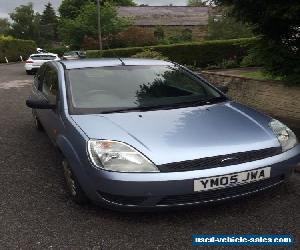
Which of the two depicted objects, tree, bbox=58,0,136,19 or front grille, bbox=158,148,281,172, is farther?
tree, bbox=58,0,136,19

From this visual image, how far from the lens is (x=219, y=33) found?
31.2m

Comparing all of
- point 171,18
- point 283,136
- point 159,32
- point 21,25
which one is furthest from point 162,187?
point 21,25

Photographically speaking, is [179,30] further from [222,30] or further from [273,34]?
[273,34]

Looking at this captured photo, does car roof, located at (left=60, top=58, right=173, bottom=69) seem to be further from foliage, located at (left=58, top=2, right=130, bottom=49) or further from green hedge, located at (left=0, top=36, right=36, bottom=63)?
foliage, located at (left=58, top=2, right=130, bottom=49)

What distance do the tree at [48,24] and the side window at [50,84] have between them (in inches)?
3393

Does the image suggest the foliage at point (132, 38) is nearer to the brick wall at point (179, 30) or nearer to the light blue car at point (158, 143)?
the brick wall at point (179, 30)

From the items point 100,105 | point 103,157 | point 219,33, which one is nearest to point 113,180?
point 103,157

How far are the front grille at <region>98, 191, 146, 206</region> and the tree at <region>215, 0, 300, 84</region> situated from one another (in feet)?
13.9

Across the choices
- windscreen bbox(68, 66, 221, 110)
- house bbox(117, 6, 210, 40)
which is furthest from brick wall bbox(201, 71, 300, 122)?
house bbox(117, 6, 210, 40)

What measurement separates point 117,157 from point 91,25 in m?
40.4

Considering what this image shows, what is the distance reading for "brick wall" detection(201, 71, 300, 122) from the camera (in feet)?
23.0

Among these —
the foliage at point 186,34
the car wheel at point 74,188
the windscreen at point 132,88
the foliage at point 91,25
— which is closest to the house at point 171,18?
the foliage at point 186,34

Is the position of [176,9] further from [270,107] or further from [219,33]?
[270,107]

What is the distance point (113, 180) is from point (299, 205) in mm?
1831
